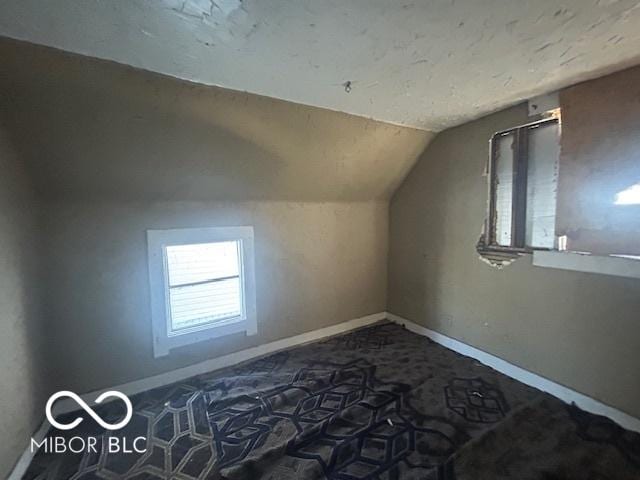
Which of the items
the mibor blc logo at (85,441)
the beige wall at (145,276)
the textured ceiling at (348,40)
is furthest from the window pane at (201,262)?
the textured ceiling at (348,40)

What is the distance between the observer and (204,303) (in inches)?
96.6

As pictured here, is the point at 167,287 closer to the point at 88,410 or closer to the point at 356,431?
the point at 88,410

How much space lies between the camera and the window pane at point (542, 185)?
6.56ft

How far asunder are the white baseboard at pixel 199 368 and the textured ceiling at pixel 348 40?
1.98 m

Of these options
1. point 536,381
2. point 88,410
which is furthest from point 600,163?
point 88,410

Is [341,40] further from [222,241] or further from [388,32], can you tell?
[222,241]

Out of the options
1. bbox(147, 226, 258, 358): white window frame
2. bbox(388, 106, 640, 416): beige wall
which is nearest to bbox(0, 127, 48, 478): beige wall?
bbox(147, 226, 258, 358): white window frame

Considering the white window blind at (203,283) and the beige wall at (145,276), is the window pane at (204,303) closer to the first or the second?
the white window blind at (203,283)

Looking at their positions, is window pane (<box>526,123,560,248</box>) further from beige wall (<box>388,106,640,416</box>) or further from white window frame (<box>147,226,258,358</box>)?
white window frame (<box>147,226,258,358</box>)

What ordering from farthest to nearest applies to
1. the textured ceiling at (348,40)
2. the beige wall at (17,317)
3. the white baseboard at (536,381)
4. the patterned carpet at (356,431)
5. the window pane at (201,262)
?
1. the window pane at (201,262)
2. the white baseboard at (536,381)
3. the patterned carpet at (356,431)
4. the beige wall at (17,317)
5. the textured ceiling at (348,40)

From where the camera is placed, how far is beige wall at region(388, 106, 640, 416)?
5.82 ft

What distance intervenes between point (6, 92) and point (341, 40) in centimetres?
150

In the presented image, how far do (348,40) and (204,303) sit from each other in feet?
6.90

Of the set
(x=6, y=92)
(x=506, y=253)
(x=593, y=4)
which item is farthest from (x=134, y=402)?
(x=593, y=4)
